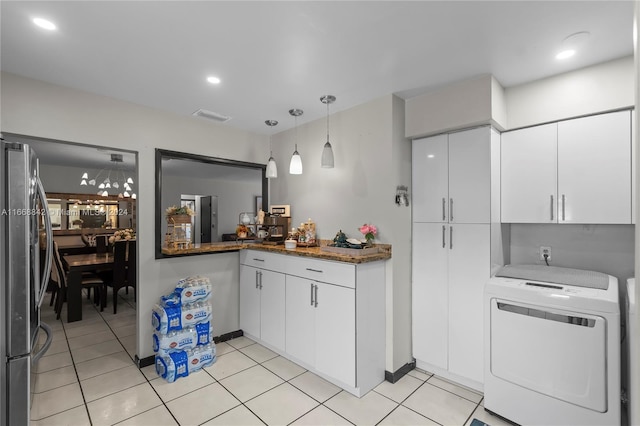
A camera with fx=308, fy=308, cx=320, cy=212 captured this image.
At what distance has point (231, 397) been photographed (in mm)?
2406

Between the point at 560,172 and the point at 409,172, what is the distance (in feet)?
3.67

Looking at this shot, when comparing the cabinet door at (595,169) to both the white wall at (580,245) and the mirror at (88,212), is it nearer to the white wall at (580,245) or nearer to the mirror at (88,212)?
the white wall at (580,245)

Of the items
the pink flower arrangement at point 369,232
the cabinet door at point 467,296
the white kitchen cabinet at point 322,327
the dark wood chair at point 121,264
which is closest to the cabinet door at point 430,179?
the cabinet door at point 467,296

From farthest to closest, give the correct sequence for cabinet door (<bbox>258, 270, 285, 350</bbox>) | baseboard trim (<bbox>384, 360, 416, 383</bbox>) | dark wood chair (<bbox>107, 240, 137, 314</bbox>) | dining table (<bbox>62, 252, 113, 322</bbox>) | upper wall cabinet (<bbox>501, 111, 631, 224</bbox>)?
1. dark wood chair (<bbox>107, 240, 137, 314</bbox>)
2. dining table (<bbox>62, 252, 113, 322</bbox>)
3. cabinet door (<bbox>258, 270, 285, 350</bbox>)
4. baseboard trim (<bbox>384, 360, 416, 383</bbox>)
5. upper wall cabinet (<bbox>501, 111, 631, 224</bbox>)

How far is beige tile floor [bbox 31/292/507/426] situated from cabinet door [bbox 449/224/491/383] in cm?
22

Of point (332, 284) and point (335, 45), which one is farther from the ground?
→ point (335, 45)

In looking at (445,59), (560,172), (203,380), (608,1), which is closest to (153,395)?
(203,380)

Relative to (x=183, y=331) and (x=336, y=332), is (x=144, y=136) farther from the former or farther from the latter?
(x=336, y=332)

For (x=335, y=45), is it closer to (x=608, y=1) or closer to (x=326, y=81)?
(x=326, y=81)

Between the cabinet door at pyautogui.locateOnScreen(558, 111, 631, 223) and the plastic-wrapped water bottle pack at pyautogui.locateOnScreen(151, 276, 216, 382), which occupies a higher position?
the cabinet door at pyautogui.locateOnScreen(558, 111, 631, 223)

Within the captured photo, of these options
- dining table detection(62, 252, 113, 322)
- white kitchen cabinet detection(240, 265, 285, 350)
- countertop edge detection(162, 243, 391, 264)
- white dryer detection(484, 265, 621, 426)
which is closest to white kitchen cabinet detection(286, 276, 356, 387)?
white kitchen cabinet detection(240, 265, 285, 350)

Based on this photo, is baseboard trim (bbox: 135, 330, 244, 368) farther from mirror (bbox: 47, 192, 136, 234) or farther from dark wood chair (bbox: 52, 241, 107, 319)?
mirror (bbox: 47, 192, 136, 234)

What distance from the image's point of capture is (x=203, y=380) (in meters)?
2.66

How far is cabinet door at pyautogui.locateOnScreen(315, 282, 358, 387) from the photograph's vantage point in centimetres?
241
